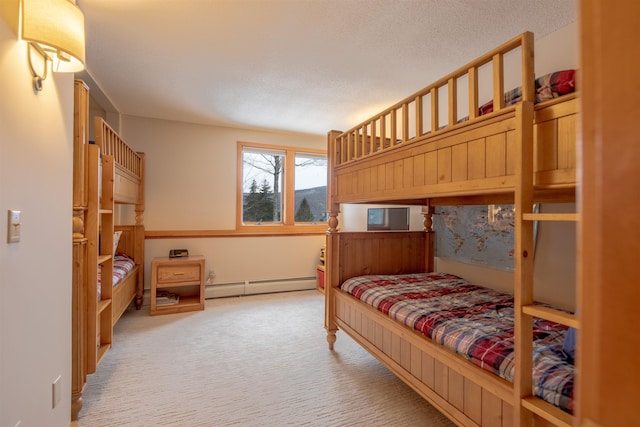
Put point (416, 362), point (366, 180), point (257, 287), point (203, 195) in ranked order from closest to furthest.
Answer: point (416, 362), point (366, 180), point (203, 195), point (257, 287)

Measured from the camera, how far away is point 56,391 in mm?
1311

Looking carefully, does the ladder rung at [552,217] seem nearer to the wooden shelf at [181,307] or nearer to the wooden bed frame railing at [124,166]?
the wooden bed frame railing at [124,166]

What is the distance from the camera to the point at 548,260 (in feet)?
6.72

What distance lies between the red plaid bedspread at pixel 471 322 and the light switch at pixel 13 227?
1765 millimetres

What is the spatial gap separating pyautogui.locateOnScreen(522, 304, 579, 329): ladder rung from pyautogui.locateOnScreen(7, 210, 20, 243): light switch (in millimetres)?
1737

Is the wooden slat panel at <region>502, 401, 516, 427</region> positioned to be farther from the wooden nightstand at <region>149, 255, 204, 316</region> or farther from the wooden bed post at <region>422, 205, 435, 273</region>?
the wooden nightstand at <region>149, 255, 204, 316</region>

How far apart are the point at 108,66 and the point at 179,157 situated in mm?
1517

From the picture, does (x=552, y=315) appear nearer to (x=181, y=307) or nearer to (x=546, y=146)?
(x=546, y=146)

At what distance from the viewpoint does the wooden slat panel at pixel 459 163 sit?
4.37ft

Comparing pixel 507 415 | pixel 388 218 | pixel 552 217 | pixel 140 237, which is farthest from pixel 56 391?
pixel 388 218

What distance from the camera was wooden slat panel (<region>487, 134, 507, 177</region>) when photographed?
1.15 metres

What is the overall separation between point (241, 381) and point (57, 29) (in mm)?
2104

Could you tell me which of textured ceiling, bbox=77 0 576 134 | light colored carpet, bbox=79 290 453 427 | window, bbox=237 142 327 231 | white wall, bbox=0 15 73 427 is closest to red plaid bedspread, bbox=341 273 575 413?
light colored carpet, bbox=79 290 453 427

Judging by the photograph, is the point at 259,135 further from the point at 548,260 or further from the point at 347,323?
the point at 548,260
